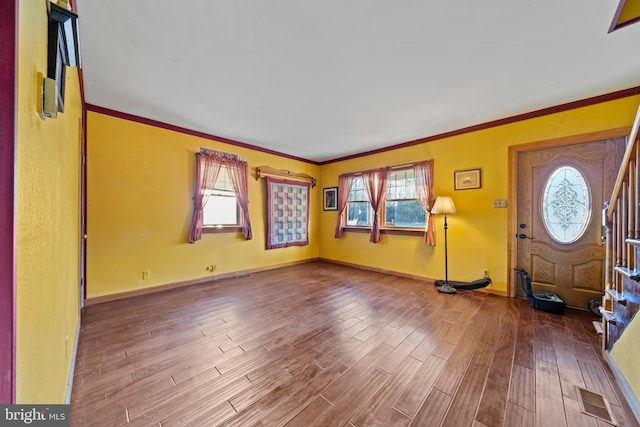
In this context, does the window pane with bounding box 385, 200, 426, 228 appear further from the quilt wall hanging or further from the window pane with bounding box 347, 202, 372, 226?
the quilt wall hanging

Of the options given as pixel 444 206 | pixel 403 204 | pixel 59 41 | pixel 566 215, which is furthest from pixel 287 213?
pixel 566 215

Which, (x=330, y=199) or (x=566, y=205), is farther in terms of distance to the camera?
(x=330, y=199)

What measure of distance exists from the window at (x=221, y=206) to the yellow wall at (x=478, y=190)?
118 inches

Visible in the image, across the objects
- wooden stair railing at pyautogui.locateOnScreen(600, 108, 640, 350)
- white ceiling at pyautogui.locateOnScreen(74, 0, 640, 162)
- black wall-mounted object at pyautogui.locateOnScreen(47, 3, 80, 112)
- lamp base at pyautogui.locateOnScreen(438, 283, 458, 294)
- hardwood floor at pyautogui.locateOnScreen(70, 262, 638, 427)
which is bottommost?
hardwood floor at pyautogui.locateOnScreen(70, 262, 638, 427)

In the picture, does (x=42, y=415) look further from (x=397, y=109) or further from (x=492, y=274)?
(x=492, y=274)

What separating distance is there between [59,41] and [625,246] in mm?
3651

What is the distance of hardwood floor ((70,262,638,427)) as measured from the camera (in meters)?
1.38

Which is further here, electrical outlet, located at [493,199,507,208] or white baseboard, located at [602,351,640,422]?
electrical outlet, located at [493,199,507,208]

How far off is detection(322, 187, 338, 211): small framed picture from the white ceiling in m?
2.45

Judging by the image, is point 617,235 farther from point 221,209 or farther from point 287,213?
point 221,209

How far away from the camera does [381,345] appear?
6.84ft

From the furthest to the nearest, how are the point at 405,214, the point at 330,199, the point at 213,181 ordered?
the point at 330,199 < the point at 405,214 < the point at 213,181

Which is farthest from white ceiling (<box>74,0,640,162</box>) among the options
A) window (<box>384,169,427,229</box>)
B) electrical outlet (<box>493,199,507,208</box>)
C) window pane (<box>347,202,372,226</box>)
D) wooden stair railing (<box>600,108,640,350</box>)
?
window pane (<box>347,202,372,226</box>)

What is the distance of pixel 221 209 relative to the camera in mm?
4219
